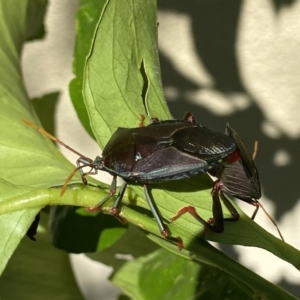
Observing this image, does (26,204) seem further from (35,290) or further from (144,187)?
(35,290)

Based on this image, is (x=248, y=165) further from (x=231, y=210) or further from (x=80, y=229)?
(x=80, y=229)

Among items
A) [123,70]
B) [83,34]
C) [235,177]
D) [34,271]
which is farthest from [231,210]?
[34,271]

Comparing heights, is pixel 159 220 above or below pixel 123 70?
below

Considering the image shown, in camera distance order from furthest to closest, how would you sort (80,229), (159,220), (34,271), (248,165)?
(34,271) → (80,229) → (248,165) → (159,220)

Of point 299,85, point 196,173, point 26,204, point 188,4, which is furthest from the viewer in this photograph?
point 299,85

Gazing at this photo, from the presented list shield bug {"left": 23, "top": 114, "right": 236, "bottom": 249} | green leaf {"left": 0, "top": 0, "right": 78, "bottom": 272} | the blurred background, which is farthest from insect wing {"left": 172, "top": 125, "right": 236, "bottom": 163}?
the blurred background

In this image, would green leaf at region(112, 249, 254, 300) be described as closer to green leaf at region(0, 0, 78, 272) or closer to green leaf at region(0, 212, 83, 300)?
green leaf at region(0, 212, 83, 300)

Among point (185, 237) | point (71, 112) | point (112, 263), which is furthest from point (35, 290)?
point (185, 237)

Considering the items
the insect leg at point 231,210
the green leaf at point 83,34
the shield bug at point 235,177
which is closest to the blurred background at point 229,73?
the green leaf at point 83,34
